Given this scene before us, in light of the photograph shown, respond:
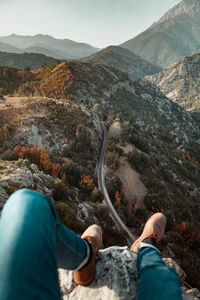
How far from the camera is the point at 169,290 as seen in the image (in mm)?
1978

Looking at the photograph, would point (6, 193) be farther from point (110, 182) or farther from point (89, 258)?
point (110, 182)

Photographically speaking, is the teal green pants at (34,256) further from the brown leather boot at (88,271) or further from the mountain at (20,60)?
the mountain at (20,60)

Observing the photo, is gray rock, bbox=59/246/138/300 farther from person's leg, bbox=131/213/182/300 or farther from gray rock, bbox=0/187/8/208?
gray rock, bbox=0/187/8/208

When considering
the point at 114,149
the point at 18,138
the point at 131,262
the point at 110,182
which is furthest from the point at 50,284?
the point at 114,149

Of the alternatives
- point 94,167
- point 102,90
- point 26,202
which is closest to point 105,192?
point 94,167

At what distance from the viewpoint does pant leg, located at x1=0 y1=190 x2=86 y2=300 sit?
4.36 feet

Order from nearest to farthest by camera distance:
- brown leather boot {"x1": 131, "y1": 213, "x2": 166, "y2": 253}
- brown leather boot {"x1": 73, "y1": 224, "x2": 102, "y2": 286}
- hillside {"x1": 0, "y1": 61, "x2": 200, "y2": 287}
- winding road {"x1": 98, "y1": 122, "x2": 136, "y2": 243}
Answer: brown leather boot {"x1": 73, "y1": 224, "x2": 102, "y2": 286}
brown leather boot {"x1": 131, "y1": 213, "x2": 166, "y2": 253}
hillside {"x1": 0, "y1": 61, "x2": 200, "y2": 287}
winding road {"x1": 98, "y1": 122, "x2": 136, "y2": 243}

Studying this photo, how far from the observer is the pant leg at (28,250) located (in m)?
1.33

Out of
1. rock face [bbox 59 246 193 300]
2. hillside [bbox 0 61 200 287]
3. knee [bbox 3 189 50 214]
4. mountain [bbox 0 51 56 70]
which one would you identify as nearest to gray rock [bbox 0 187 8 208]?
hillside [bbox 0 61 200 287]

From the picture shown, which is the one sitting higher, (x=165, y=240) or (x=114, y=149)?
(x=114, y=149)

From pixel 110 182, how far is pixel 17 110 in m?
18.7

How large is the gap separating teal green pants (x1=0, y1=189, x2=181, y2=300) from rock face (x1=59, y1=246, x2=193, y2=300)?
44.5 inches

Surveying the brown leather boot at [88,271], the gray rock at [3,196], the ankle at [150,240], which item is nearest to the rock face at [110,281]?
the brown leather boot at [88,271]

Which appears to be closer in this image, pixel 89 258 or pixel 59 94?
pixel 89 258
